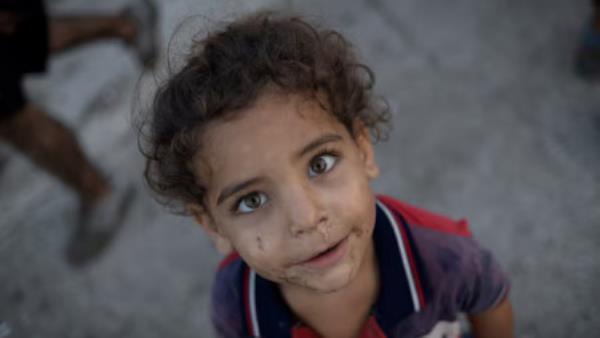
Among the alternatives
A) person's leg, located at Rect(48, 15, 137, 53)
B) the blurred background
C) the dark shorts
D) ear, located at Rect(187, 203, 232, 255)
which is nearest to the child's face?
ear, located at Rect(187, 203, 232, 255)

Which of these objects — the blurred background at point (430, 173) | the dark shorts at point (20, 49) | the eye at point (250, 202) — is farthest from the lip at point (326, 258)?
the dark shorts at point (20, 49)

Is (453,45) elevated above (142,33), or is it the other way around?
(453,45)

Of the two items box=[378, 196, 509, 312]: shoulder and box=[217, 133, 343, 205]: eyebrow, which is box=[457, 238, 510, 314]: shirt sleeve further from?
box=[217, 133, 343, 205]: eyebrow

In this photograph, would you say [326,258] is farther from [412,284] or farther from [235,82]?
[235,82]

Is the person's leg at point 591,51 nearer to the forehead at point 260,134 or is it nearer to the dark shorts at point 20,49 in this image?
the forehead at point 260,134

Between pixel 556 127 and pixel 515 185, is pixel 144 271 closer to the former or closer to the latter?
pixel 515 185

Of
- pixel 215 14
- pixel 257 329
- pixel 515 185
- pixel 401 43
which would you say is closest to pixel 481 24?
pixel 401 43

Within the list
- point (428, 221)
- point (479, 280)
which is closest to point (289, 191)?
point (428, 221)

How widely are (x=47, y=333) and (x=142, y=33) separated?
144cm

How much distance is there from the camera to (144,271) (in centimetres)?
201

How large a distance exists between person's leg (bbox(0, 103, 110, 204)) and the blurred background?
0.46ft

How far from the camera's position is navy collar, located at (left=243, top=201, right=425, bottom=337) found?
43.3 inches

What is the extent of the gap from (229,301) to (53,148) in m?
1.24

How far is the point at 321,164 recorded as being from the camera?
99 cm
